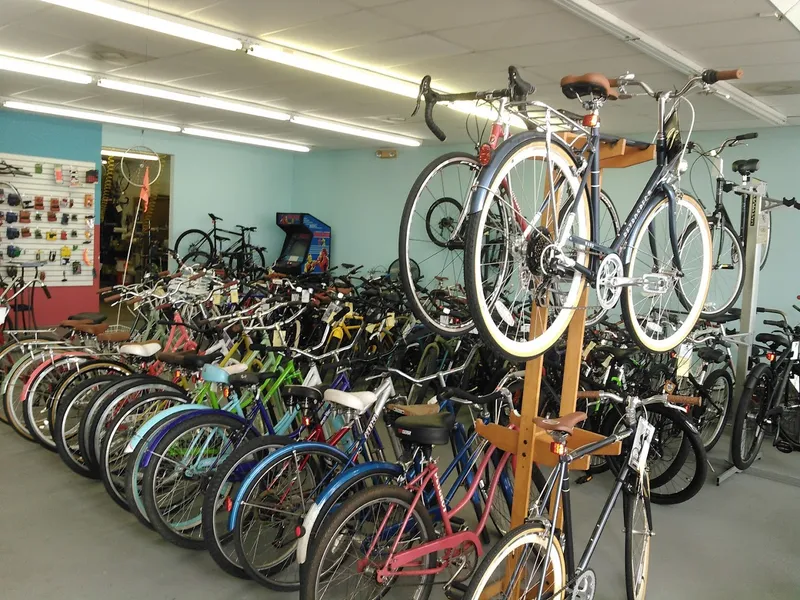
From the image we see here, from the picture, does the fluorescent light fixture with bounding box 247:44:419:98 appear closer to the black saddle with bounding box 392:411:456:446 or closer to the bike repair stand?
the bike repair stand

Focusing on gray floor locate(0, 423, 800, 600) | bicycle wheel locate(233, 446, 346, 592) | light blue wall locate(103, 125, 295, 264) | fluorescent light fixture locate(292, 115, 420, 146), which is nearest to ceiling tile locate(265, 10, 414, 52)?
bicycle wheel locate(233, 446, 346, 592)

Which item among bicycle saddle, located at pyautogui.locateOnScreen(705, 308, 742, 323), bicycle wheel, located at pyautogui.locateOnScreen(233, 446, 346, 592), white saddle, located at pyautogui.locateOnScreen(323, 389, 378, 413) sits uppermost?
bicycle saddle, located at pyautogui.locateOnScreen(705, 308, 742, 323)

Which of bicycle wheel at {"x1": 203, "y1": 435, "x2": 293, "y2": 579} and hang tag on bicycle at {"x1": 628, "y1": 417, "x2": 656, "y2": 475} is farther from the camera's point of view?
bicycle wheel at {"x1": 203, "y1": 435, "x2": 293, "y2": 579}

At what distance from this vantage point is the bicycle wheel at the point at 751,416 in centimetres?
411

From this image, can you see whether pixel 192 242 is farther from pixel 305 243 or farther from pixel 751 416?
pixel 751 416

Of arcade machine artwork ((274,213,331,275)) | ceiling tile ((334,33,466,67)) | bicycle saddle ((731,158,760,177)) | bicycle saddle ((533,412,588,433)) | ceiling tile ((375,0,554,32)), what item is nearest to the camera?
bicycle saddle ((533,412,588,433))

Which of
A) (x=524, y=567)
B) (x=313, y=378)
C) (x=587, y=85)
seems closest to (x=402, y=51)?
(x=313, y=378)

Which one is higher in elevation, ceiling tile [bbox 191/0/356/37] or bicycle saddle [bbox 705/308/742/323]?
ceiling tile [bbox 191/0/356/37]

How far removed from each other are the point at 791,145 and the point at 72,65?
6530 mm

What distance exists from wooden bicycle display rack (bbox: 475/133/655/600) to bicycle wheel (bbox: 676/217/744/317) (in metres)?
0.59

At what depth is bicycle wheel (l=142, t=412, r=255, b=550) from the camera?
274 centimetres

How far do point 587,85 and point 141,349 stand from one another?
2.79 meters

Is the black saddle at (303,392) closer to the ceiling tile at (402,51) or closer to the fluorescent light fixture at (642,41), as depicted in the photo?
the fluorescent light fixture at (642,41)

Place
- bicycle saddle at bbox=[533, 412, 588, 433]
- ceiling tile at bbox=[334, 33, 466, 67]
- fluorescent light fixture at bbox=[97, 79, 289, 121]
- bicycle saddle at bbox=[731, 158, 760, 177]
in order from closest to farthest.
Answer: bicycle saddle at bbox=[533, 412, 588, 433]
ceiling tile at bbox=[334, 33, 466, 67]
bicycle saddle at bbox=[731, 158, 760, 177]
fluorescent light fixture at bbox=[97, 79, 289, 121]
